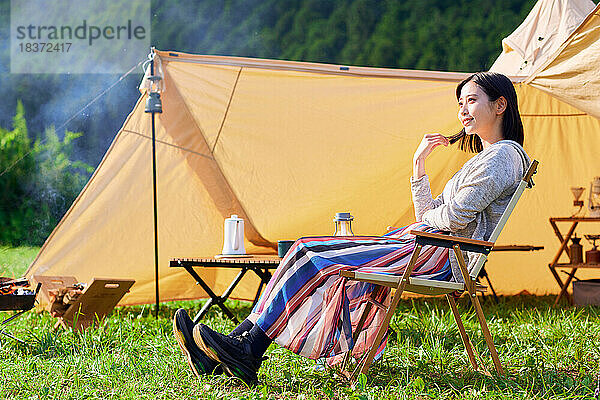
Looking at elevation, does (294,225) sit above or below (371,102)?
below

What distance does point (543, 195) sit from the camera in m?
4.70

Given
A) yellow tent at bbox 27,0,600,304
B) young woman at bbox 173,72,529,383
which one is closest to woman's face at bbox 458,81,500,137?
young woman at bbox 173,72,529,383

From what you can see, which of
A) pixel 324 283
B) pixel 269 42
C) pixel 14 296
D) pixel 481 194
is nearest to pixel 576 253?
pixel 481 194

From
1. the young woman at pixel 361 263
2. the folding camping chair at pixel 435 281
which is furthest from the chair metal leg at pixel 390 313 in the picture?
the young woman at pixel 361 263

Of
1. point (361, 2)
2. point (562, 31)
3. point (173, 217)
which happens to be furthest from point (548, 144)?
point (361, 2)

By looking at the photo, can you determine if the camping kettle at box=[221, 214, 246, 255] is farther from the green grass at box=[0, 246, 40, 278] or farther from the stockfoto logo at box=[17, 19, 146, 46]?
the stockfoto logo at box=[17, 19, 146, 46]

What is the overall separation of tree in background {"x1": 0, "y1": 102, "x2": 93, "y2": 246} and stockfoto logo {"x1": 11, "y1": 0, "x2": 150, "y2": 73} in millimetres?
2176

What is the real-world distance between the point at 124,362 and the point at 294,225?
67.1 inches

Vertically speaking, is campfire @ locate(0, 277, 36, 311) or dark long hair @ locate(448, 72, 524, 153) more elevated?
dark long hair @ locate(448, 72, 524, 153)

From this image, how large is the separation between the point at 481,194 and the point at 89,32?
10874mm

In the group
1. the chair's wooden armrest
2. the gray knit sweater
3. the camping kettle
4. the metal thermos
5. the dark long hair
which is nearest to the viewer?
the chair's wooden armrest

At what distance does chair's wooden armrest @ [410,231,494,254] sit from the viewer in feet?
7.18

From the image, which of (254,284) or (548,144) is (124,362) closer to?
(254,284)

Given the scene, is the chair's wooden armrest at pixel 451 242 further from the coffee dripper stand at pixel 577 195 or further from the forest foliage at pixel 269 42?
the forest foliage at pixel 269 42
